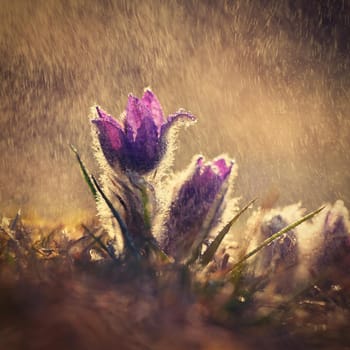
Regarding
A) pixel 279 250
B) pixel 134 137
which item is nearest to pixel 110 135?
pixel 134 137

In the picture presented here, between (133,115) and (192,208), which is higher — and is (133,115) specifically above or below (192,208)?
above

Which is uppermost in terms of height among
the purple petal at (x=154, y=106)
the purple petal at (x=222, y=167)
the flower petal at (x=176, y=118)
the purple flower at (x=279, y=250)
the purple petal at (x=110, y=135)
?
the purple petal at (x=154, y=106)

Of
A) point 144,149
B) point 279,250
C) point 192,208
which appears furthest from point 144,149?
point 279,250

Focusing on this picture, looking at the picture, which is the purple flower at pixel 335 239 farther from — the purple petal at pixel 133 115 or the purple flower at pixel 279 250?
the purple petal at pixel 133 115

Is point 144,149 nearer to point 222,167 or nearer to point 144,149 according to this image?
point 144,149

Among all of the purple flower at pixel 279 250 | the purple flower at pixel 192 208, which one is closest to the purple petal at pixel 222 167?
the purple flower at pixel 192 208

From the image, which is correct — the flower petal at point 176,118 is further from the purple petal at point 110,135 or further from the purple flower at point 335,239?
the purple flower at point 335,239

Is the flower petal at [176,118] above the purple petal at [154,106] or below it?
below
